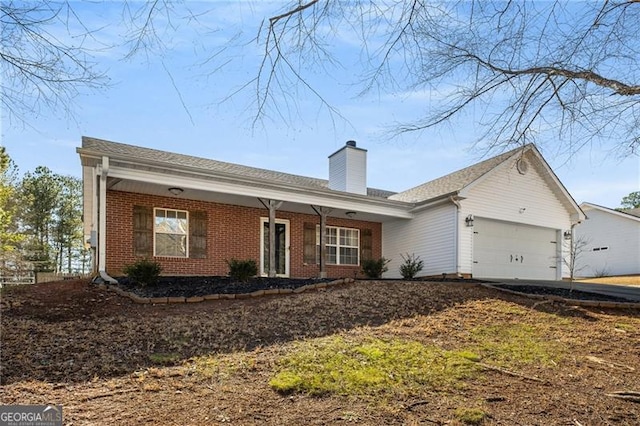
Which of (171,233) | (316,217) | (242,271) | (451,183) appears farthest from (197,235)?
(451,183)

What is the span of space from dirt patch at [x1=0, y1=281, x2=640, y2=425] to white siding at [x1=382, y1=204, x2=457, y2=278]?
230 inches

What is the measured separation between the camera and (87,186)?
13.1 m

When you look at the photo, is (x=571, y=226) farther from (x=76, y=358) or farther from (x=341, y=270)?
(x=76, y=358)

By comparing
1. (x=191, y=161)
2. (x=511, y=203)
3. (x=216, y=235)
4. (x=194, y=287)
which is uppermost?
(x=191, y=161)

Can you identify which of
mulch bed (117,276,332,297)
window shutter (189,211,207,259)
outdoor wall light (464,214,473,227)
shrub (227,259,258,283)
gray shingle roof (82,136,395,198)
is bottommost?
mulch bed (117,276,332,297)

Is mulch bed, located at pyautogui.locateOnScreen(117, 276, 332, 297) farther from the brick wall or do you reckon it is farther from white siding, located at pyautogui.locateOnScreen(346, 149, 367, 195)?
white siding, located at pyautogui.locateOnScreen(346, 149, 367, 195)

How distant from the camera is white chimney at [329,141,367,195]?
16.6m

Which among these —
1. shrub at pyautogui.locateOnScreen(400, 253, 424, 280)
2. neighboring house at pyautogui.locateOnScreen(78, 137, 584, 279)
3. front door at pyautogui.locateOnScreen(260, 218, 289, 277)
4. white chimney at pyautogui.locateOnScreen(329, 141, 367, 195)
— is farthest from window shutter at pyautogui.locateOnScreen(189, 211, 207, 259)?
shrub at pyautogui.locateOnScreen(400, 253, 424, 280)

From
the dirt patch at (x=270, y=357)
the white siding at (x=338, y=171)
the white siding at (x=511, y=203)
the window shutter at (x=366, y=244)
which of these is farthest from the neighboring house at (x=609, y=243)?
the dirt patch at (x=270, y=357)

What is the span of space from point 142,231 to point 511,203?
37.7ft

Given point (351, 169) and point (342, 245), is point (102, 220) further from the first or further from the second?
point (351, 169)

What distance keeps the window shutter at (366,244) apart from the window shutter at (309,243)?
1965mm

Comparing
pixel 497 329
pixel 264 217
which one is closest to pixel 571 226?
pixel 264 217

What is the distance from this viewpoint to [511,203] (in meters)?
15.5
